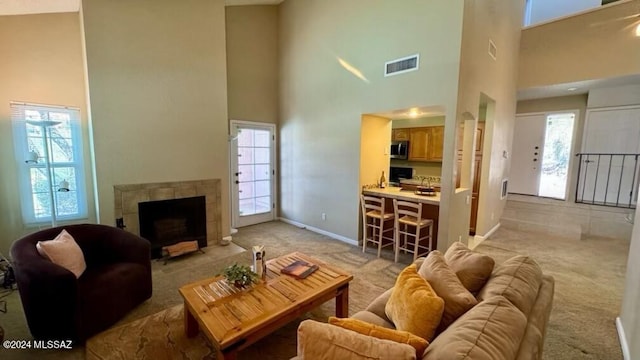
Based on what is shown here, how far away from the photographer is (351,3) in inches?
174

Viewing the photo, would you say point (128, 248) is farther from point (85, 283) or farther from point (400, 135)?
point (400, 135)

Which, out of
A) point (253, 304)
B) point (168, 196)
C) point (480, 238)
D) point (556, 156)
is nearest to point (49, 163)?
A: point (168, 196)

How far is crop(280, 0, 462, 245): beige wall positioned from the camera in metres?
3.55

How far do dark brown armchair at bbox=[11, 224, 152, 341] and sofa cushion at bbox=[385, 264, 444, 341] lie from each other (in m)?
2.43

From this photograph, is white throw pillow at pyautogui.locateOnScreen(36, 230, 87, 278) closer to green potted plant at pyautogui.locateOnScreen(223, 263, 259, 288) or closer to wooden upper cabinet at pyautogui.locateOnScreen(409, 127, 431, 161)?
green potted plant at pyautogui.locateOnScreen(223, 263, 259, 288)

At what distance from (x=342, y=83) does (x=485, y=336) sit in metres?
4.28

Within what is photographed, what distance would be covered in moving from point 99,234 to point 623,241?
26.7ft

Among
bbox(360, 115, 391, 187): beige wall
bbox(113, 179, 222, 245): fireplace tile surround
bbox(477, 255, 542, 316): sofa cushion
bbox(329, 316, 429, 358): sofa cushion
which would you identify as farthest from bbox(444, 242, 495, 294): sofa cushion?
bbox(113, 179, 222, 245): fireplace tile surround

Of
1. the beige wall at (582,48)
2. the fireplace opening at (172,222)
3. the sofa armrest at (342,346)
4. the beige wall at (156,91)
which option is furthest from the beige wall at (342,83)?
the beige wall at (582,48)

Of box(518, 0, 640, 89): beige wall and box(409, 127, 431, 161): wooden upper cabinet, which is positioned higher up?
box(518, 0, 640, 89): beige wall

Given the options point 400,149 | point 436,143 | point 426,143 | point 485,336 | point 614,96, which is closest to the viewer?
point 485,336

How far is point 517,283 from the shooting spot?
1560 millimetres

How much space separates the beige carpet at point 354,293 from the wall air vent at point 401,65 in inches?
111

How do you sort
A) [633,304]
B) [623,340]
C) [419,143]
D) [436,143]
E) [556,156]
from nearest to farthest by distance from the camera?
1. [633,304]
2. [623,340]
3. [436,143]
4. [419,143]
5. [556,156]
